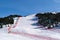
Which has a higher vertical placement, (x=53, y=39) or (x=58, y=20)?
(x=58, y=20)

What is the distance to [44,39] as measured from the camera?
19094 mm

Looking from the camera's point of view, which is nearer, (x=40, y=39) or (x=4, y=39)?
(x=4, y=39)

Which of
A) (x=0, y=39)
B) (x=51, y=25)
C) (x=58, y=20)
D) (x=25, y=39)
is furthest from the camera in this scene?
(x=58, y=20)

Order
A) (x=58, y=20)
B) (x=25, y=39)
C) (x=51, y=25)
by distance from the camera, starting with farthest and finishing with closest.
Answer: (x=58, y=20)
(x=51, y=25)
(x=25, y=39)

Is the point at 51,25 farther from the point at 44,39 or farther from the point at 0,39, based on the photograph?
the point at 0,39

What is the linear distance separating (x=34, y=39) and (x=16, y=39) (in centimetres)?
187

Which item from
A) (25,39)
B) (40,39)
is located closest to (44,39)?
(40,39)

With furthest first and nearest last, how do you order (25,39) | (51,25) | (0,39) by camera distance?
1. (51,25)
2. (25,39)
3. (0,39)

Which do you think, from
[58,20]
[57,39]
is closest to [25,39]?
[57,39]

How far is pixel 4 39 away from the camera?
17.8m

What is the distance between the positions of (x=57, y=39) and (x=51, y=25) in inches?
534

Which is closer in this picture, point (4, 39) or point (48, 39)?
point (4, 39)

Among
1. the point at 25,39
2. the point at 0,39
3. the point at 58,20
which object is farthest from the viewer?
the point at 58,20

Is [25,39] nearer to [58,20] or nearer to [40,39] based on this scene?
[40,39]
